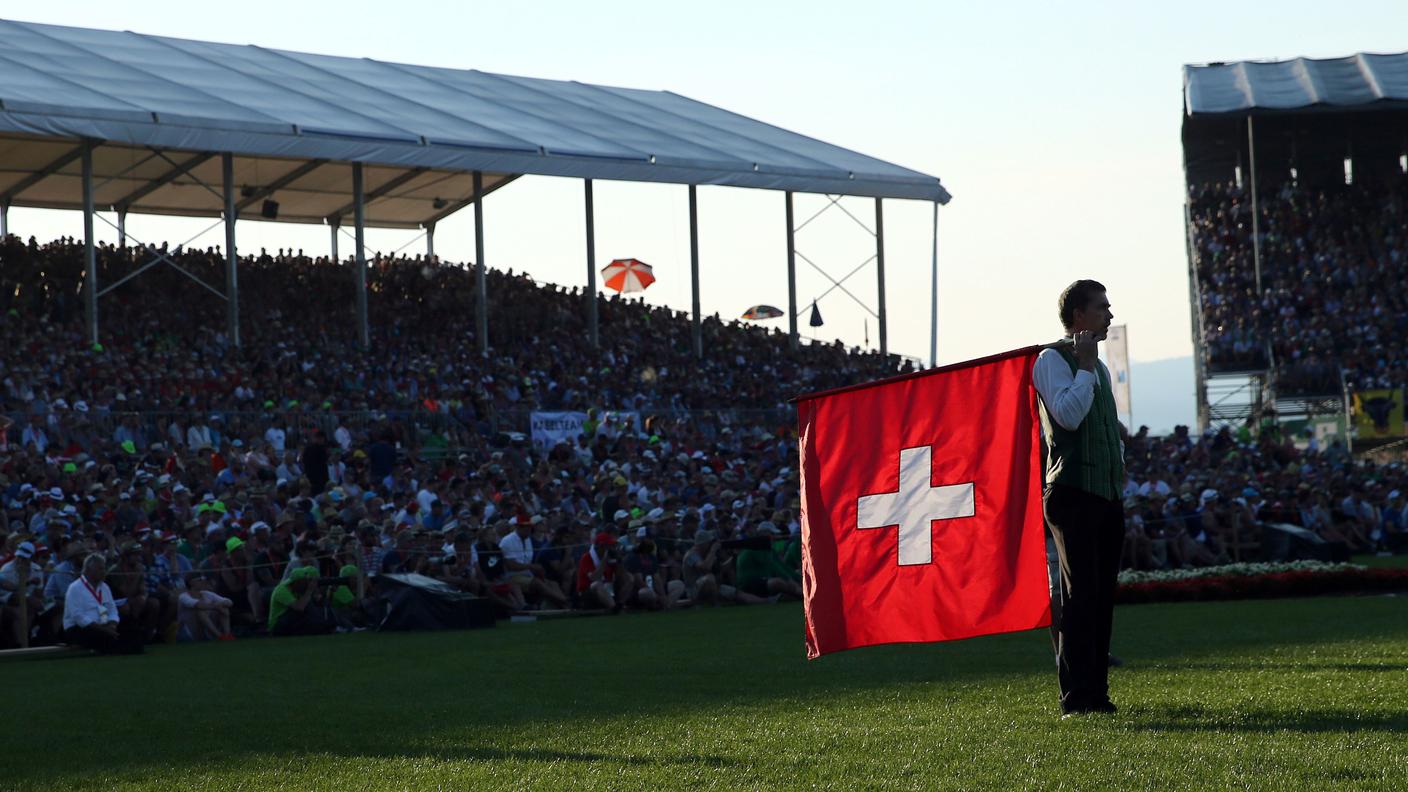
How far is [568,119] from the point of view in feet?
134

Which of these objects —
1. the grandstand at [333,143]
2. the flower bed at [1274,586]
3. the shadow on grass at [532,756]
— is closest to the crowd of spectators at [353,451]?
the grandstand at [333,143]

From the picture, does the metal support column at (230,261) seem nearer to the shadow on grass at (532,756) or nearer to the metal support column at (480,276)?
the metal support column at (480,276)

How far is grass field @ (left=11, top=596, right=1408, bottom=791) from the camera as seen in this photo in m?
6.09

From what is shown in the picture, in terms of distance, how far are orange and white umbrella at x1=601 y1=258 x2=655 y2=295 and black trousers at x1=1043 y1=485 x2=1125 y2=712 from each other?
122 feet

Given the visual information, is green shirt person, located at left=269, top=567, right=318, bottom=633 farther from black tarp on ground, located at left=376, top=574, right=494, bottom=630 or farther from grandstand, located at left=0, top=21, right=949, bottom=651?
black tarp on ground, located at left=376, top=574, right=494, bottom=630

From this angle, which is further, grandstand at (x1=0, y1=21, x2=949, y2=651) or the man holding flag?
grandstand at (x1=0, y1=21, x2=949, y2=651)

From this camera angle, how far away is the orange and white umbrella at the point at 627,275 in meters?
44.5

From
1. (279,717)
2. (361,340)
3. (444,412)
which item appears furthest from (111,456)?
(279,717)

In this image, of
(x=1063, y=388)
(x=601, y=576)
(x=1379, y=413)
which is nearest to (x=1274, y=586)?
(x=601, y=576)

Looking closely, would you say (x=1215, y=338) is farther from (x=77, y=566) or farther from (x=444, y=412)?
(x=77, y=566)

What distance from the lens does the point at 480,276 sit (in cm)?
3788

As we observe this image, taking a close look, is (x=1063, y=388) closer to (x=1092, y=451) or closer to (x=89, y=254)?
(x=1092, y=451)

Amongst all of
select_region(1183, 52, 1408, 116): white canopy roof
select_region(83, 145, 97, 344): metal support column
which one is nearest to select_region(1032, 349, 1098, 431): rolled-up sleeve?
select_region(83, 145, 97, 344): metal support column

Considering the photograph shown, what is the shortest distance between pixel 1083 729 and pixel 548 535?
1518 centimetres
